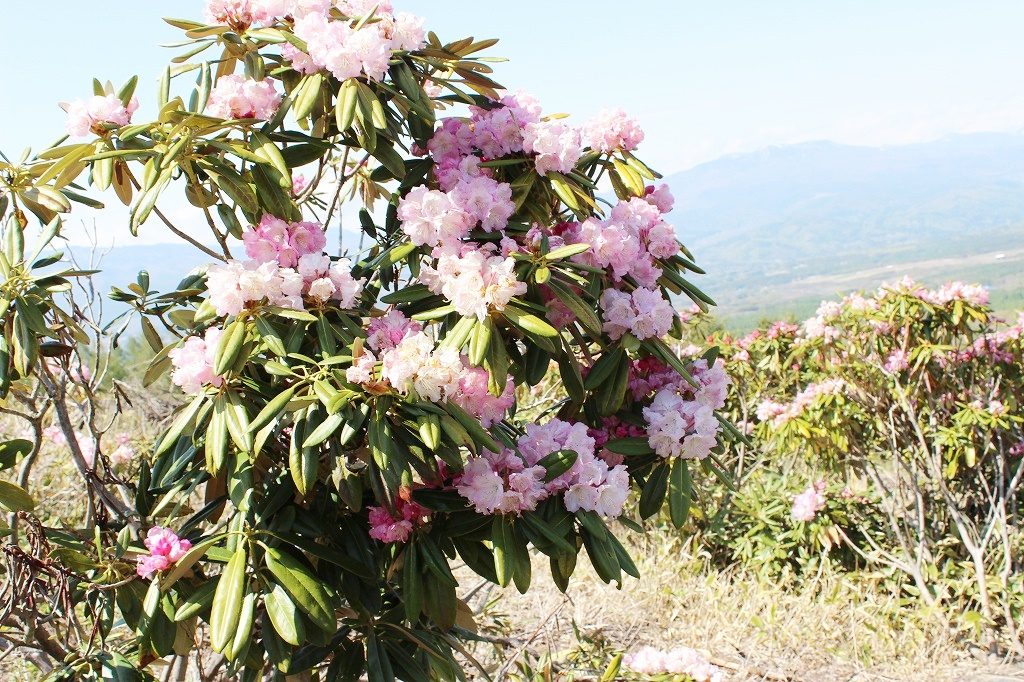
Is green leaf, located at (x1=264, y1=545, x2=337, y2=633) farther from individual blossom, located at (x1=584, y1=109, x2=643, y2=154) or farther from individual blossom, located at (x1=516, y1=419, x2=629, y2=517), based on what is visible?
individual blossom, located at (x1=584, y1=109, x2=643, y2=154)

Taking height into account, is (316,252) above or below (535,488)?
above

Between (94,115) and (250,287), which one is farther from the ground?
(94,115)

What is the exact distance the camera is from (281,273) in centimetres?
126

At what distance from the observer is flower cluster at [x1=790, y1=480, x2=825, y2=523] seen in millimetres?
3695

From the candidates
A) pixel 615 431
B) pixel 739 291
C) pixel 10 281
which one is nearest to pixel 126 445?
pixel 10 281

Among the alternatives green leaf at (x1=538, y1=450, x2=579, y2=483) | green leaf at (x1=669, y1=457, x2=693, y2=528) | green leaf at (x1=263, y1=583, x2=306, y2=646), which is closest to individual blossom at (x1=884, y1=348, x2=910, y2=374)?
green leaf at (x1=669, y1=457, x2=693, y2=528)

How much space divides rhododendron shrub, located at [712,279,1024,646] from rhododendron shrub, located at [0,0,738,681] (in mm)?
2286

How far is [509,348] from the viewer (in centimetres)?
139

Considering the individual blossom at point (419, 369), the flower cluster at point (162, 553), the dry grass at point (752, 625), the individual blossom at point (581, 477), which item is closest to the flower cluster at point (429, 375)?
the individual blossom at point (419, 369)

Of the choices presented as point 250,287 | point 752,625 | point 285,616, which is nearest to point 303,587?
point 285,616

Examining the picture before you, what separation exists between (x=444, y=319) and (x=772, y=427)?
281 centimetres

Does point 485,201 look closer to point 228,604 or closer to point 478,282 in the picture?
point 478,282

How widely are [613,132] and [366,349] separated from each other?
0.68 metres

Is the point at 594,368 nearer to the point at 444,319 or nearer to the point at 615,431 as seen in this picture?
the point at 615,431
